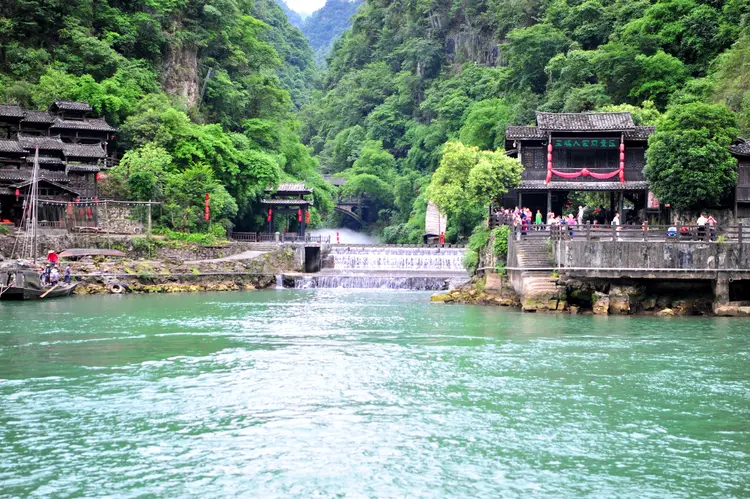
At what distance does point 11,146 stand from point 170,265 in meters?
13.8

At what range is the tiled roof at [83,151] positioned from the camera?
2088 inches

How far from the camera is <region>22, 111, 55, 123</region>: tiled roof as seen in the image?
53406mm

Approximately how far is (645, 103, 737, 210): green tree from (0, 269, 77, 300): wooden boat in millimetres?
30056

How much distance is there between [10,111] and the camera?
5250cm

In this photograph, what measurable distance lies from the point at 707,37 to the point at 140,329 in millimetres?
47375

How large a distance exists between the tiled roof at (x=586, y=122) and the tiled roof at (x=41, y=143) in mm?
32083

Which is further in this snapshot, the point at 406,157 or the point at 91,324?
the point at 406,157

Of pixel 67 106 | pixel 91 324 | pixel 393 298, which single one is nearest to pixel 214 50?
pixel 67 106

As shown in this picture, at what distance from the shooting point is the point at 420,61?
102 meters

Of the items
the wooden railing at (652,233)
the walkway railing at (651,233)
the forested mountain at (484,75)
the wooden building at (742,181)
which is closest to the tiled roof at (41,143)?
the forested mountain at (484,75)

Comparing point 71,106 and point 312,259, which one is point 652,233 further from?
point 71,106

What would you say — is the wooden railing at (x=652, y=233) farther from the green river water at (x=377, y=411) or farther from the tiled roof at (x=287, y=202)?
the tiled roof at (x=287, y=202)

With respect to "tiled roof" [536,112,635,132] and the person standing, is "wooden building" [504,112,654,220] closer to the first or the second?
"tiled roof" [536,112,635,132]

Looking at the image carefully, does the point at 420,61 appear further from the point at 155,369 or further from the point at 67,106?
the point at 155,369
